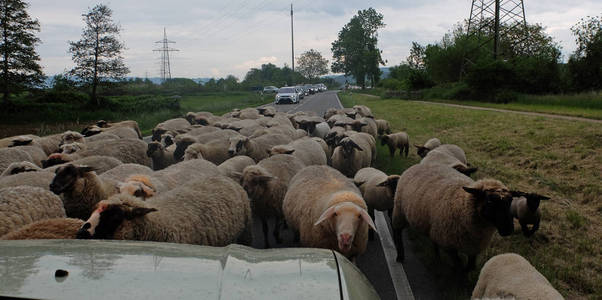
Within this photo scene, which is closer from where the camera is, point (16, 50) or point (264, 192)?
point (264, 192)

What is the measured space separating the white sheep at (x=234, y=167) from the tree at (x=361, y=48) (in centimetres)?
7802

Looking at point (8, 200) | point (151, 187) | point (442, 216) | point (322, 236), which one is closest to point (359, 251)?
point (322, 236)

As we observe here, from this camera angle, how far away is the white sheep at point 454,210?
4.18m

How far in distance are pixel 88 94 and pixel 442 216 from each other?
109ft

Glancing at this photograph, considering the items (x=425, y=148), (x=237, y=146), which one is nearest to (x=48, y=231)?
(x=237, y=146)

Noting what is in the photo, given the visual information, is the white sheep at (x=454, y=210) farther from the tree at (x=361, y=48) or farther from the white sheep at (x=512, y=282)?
the tree at (x=361, y=48)

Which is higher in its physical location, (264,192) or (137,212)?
(137,212)

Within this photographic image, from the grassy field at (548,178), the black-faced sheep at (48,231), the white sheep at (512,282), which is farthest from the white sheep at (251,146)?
the white sheep at (512,282)

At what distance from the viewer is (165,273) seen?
1610 mm

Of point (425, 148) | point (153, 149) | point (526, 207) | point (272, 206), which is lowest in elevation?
point (272, 206)

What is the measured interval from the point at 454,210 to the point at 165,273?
3.68 m

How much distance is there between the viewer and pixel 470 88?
97.2 feet

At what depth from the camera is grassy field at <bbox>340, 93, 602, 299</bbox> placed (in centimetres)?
459

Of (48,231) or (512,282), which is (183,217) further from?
(512,282)
